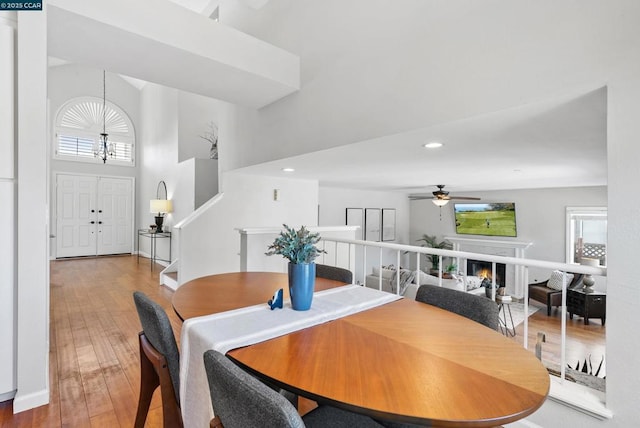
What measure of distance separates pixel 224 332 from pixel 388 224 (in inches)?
296

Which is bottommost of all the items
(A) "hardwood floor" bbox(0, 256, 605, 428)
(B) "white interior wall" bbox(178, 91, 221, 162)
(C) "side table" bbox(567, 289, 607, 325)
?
(C) "side table" bbox(567, 289, 607, 325)

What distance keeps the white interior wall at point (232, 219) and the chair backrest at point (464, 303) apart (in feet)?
9.60

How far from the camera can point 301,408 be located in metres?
2.00

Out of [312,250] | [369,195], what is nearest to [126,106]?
[369,195]

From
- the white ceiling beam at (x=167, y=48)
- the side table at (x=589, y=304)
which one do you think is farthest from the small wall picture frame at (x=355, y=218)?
the white ceiling beam at (x=167, y=48)

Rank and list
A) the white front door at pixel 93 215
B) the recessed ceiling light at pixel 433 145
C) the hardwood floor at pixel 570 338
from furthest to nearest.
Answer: the white front door at pixel 93 215
the hardwood floor at pixel 570 338
the recessed ceiling light at pixel 433 145

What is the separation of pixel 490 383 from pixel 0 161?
105 inches

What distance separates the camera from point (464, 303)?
1670 millimetres

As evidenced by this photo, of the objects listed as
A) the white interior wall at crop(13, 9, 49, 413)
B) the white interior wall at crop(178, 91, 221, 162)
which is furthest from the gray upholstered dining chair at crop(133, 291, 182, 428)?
the white interior wall at crop(178, 91, 221, 162)

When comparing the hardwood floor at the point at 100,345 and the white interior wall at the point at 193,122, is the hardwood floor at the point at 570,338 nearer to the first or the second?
the hardwood floor at the point at 100,345

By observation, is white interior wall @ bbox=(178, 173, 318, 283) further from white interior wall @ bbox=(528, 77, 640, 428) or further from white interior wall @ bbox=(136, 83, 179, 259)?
white interior wall @ bbox=(528, 77, 640, 428)

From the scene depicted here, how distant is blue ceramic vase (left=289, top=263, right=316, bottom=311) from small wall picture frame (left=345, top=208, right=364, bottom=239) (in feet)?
19.6

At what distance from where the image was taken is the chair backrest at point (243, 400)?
29.1 inches

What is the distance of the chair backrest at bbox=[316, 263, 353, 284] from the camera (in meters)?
2.32
